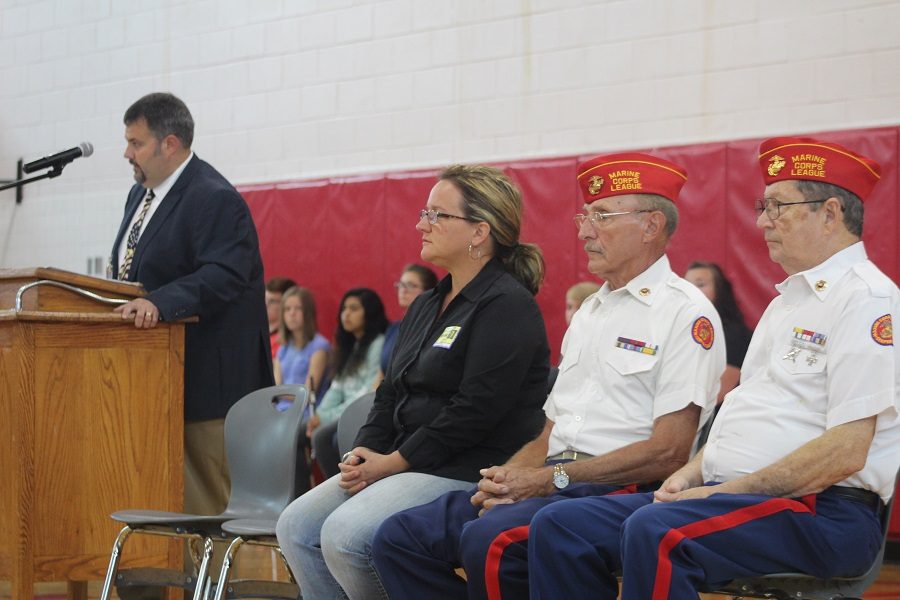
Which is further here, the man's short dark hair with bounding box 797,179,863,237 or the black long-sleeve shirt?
the black long-sleeve shirt

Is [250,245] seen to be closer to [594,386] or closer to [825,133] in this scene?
[594,386]

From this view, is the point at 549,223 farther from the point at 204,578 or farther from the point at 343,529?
the point at 343,529

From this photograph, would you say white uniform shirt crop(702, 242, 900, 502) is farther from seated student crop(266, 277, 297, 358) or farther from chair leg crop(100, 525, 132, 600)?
seated student crop(266, 277, 297, 358)

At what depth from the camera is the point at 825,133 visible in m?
5.06

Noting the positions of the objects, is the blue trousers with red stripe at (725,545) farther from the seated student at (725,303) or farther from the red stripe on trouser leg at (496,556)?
the seated student at (725,303)

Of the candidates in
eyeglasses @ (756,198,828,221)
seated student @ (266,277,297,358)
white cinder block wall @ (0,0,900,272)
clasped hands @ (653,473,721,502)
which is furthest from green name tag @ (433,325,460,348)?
seated student @ (266,277,297,358)

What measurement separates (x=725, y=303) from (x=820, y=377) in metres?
2.91

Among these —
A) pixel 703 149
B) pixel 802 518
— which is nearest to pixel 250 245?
pixel 802 518

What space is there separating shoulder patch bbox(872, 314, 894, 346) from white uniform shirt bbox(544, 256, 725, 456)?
479 millimetres

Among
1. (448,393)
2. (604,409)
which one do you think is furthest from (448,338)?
(604,409)

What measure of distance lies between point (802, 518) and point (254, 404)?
1.80 m

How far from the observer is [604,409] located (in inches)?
106

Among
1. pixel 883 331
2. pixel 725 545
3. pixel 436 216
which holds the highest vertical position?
pixel 436 216

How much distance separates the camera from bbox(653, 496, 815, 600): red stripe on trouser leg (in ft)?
6.81
